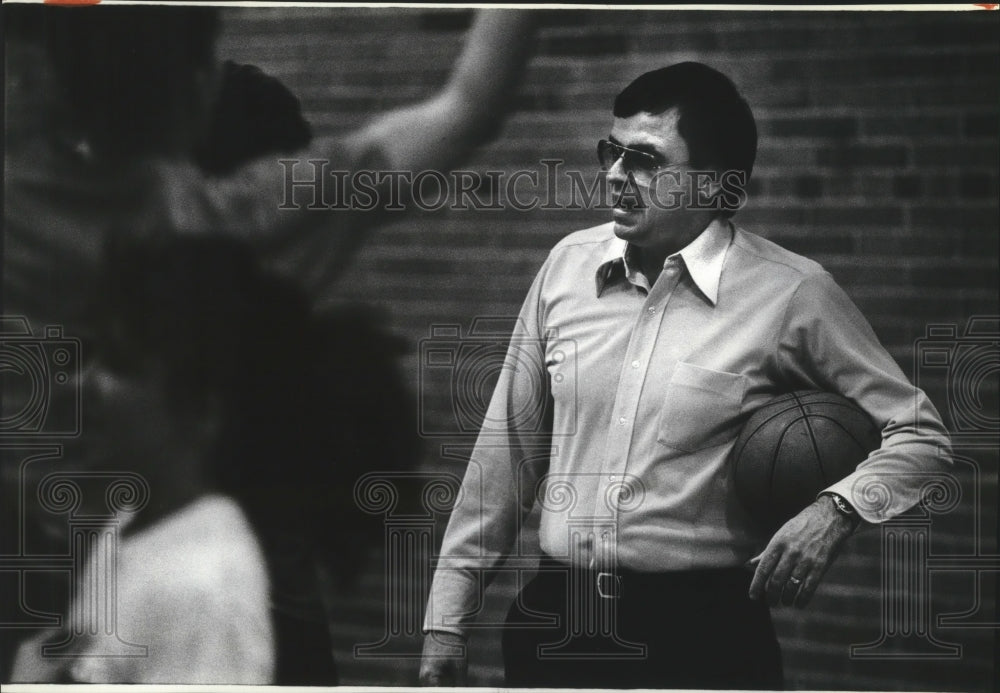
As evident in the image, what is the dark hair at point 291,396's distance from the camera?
518 cm

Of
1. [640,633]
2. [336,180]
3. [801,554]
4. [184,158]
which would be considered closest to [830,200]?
[801,554]

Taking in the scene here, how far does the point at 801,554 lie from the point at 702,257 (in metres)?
1.28

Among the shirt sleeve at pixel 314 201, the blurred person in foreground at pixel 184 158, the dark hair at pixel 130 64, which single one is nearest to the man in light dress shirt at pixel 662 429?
the blurred person in foreground at pixel 184 158

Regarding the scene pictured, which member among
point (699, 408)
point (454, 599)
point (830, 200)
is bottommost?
point (454, 599)

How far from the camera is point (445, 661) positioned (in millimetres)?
5223

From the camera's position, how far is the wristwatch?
495 cm

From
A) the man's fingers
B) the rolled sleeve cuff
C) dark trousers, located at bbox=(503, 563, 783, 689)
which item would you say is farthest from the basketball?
the rolled sleeve cuff

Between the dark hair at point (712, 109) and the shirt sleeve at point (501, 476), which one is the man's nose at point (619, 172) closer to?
the dark hair at point (712, 109)

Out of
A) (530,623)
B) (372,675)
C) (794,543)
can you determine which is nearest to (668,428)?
(794,543)

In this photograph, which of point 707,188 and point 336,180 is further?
point 336,180

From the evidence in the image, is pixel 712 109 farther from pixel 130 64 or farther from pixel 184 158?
→ pixel 130 64

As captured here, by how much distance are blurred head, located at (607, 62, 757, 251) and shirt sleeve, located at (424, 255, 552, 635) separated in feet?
1.74

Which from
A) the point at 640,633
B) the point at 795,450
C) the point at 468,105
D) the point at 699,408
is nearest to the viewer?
the point at 795,450

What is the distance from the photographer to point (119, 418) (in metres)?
5.29
